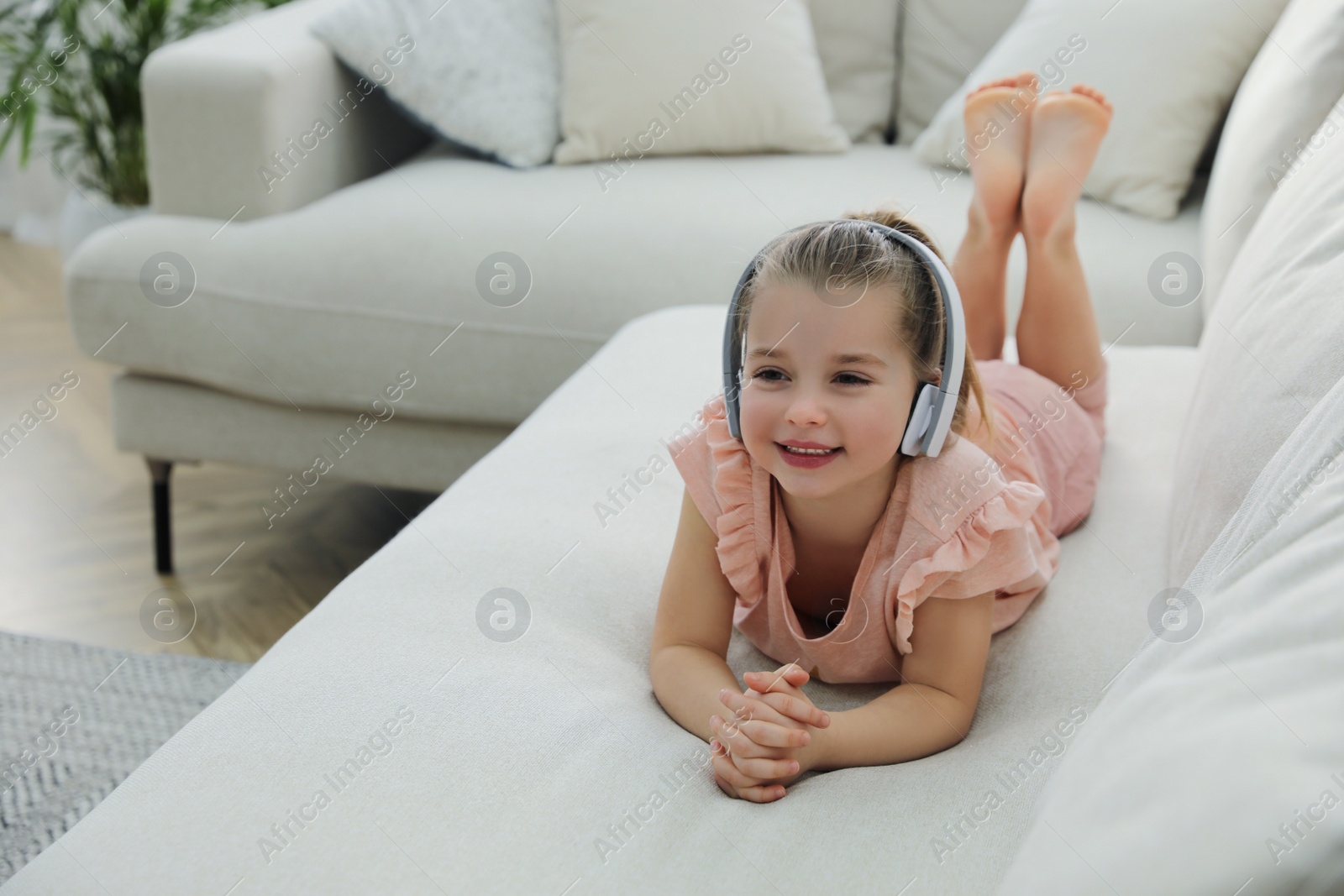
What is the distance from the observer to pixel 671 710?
0.88 meters

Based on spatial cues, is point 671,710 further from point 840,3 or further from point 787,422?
point 840,3

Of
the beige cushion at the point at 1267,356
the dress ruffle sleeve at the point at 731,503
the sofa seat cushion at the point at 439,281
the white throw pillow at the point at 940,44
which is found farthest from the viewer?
the white throw pillow at the point at 940,44

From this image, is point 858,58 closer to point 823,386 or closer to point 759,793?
point 823,386

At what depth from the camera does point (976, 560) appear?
88 cm

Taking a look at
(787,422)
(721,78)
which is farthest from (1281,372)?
(721,78)

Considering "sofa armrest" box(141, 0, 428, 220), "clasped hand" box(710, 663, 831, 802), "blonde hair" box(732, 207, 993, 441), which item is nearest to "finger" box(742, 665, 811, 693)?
"clasped hand" box(710, 663, 831, 802)

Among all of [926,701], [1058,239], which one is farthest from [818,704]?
[1058,239]

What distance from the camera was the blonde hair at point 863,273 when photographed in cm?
86

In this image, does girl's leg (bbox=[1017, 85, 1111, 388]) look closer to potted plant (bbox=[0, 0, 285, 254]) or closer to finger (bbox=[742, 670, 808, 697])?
finger (bbox=[742, 670, 808, 697])

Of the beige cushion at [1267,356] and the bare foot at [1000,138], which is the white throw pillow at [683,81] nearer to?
the bare foot at [1000,138]

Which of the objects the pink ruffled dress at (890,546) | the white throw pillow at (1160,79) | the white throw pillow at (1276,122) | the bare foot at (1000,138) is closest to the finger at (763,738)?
the pink ruffled dress at (890,546)

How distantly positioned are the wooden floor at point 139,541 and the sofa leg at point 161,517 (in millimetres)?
27

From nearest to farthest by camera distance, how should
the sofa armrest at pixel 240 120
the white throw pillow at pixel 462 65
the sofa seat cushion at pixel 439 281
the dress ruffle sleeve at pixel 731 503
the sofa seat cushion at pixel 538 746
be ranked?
1. the sofa seat cushion at pixel 538 746
2. the dress ruffle sleeve at pixel 731 503
3. the sofa seat cushion at pixel 439 281
4. the sofa armrest at pixel 240 120
5. the white throw pillow at pixel 462 65

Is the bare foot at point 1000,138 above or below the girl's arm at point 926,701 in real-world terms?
above
